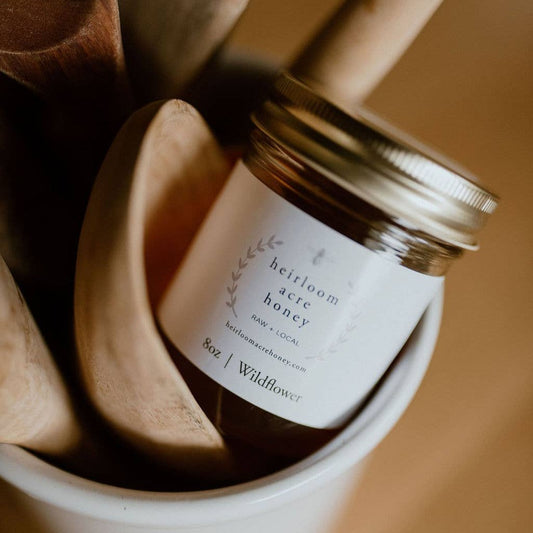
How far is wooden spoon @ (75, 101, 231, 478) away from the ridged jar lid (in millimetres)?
39

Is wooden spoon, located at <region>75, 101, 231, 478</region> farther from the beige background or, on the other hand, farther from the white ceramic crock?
the beige background

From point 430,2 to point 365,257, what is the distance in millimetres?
95

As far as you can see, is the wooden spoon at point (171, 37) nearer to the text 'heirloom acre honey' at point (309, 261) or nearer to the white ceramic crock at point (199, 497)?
the text 'heirloom acre honey' at point (309, 261)

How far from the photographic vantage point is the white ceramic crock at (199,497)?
21 centimetres

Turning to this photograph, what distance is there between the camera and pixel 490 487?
37cm

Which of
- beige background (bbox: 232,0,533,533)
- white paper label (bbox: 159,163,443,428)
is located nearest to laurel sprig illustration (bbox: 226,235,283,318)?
white paper label (bbox: 159,163,443,428)

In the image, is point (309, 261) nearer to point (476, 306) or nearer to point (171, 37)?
point (171, 37)

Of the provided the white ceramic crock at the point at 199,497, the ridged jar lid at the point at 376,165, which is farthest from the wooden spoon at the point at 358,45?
the white ceramic crock at the point at 199,497

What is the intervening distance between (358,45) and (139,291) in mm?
118

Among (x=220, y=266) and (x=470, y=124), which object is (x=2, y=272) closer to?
(x=220, y=266)

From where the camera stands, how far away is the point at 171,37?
10.0 inches

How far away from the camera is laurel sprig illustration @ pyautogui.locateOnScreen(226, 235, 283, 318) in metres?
0.21

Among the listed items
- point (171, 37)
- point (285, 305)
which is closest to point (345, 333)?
point (285, 305)

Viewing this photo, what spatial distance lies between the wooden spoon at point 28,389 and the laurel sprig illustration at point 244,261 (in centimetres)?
7
